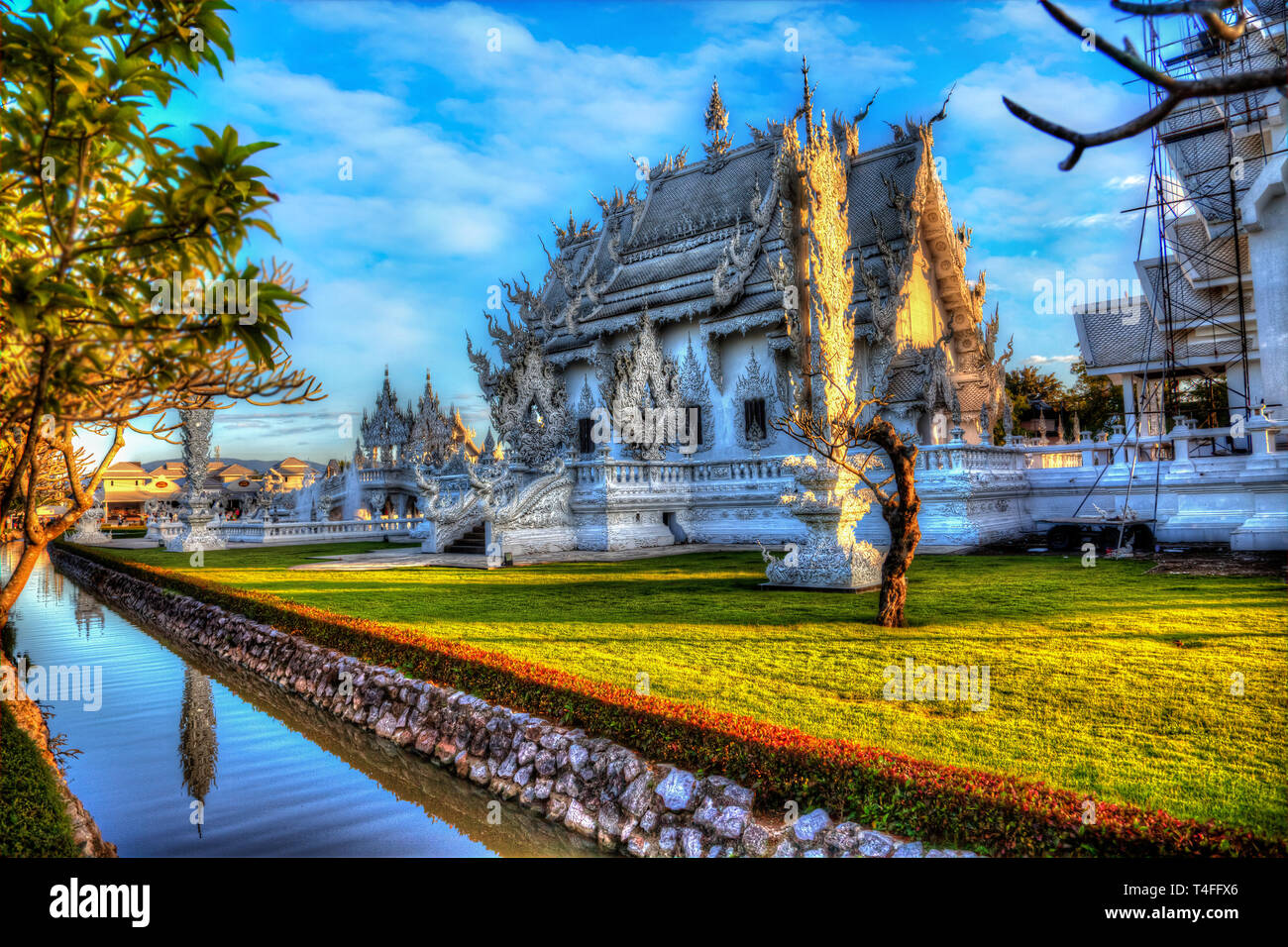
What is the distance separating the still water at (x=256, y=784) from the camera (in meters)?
5.27

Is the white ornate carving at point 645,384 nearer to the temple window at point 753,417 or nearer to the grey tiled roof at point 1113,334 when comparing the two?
the temple window at point 753,417

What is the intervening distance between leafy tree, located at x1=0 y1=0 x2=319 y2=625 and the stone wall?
3109mm

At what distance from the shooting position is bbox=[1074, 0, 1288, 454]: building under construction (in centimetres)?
1789

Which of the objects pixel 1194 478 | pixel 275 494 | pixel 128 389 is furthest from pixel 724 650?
pixel 275 494

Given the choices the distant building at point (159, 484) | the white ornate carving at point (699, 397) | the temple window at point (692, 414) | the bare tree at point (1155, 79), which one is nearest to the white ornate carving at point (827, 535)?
the bare tree at point (1155, 79)

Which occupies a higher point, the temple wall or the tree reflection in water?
the temple wall

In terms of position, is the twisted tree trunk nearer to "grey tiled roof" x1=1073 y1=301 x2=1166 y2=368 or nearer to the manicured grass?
the manicured grass

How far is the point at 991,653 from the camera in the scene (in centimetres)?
696

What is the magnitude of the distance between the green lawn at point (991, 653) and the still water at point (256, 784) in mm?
1476

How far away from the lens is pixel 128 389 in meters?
3.49

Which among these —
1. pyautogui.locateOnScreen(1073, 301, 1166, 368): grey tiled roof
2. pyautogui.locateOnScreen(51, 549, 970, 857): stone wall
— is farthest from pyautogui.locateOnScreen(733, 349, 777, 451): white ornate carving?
pyautogui.locateOnScreen(51, 549, 970, 857): stone wall

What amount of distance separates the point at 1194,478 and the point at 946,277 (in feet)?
30.8

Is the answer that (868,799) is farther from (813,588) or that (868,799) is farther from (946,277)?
(946,277)

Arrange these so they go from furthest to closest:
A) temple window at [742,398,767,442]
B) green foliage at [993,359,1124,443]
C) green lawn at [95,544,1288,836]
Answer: green foliage at [993,359,1124,443] → temple window at [742,398,767,442] → green lawn at [95,544,1288,836]
